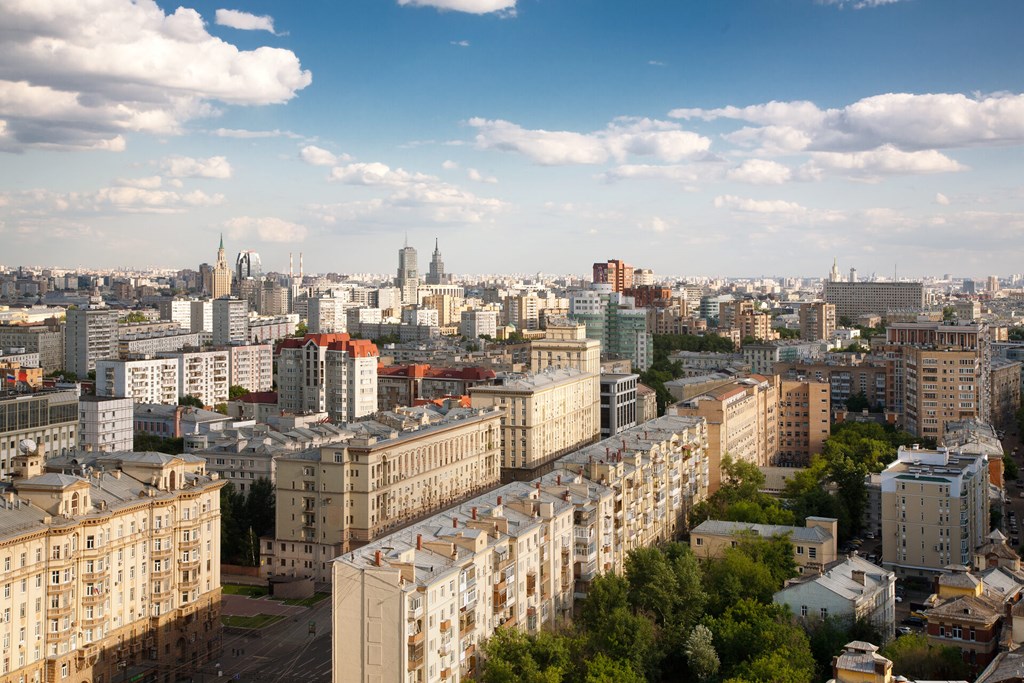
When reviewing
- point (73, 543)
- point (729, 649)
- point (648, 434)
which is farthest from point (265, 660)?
point (648, 434)

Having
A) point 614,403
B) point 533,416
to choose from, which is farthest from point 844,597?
point 614,403

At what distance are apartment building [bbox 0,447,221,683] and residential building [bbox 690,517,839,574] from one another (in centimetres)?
1519

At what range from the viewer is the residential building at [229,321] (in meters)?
106

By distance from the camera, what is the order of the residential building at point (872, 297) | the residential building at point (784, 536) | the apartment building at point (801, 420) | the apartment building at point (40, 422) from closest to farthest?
the residential building at point (784, 536) < the apartment building at point (40, 422) < the apartment building at point (801, 420) < the residential building at point (872, 297)

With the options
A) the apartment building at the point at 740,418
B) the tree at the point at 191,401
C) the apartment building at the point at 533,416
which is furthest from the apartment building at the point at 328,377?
the apartment building at the point at 740,418

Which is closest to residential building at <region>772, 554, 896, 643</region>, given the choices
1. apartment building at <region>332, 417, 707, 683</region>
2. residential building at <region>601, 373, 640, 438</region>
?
apartment building at <region>332, 417, 707, 683</region>

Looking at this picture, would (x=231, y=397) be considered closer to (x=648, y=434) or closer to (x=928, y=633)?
(x=648, y=434)

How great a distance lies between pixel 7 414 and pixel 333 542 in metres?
18.2

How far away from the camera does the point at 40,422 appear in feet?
154

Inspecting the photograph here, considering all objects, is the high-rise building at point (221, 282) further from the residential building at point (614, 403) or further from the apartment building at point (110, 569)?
the apartment building at point (110, 569)

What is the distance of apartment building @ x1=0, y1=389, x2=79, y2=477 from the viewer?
45.3 meters

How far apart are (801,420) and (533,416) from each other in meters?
18.4

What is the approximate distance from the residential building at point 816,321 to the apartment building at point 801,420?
68182 millimetres

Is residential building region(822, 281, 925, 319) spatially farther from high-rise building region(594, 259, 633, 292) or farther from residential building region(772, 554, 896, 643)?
residential building region(772, 554, 896, 643)
